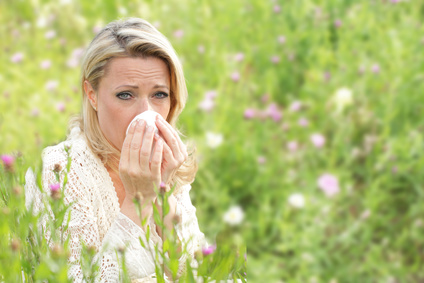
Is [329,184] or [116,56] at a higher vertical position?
[329,184]

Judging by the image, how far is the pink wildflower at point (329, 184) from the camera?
58.4 inches

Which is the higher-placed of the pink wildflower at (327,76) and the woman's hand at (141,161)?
the pink wildflower at (327,76)

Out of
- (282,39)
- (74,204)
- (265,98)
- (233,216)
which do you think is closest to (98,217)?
(74,204)

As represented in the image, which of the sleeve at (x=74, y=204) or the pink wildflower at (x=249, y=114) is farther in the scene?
the pink wildflower at (x=249, y=114)

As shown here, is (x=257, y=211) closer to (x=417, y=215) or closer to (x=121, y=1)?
(x=417, y=215)

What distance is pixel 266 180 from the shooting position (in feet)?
5.12

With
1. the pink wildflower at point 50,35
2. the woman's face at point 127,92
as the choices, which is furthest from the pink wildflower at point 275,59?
the woman's face at point 127,92

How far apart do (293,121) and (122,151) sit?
1.20 metres

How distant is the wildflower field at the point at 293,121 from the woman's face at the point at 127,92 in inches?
15.7

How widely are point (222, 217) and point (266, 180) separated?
7.9 inches

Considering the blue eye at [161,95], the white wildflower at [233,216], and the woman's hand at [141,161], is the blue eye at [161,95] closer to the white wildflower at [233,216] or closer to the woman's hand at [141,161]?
the woman's hand at [141,161]

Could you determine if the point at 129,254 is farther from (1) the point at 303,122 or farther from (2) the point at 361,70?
(2) the point at 361,70

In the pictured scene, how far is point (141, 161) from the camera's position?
67cm

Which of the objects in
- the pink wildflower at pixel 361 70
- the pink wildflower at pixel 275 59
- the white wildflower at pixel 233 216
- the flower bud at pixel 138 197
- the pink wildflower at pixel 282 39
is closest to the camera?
the flower bud at pixel 138 197
